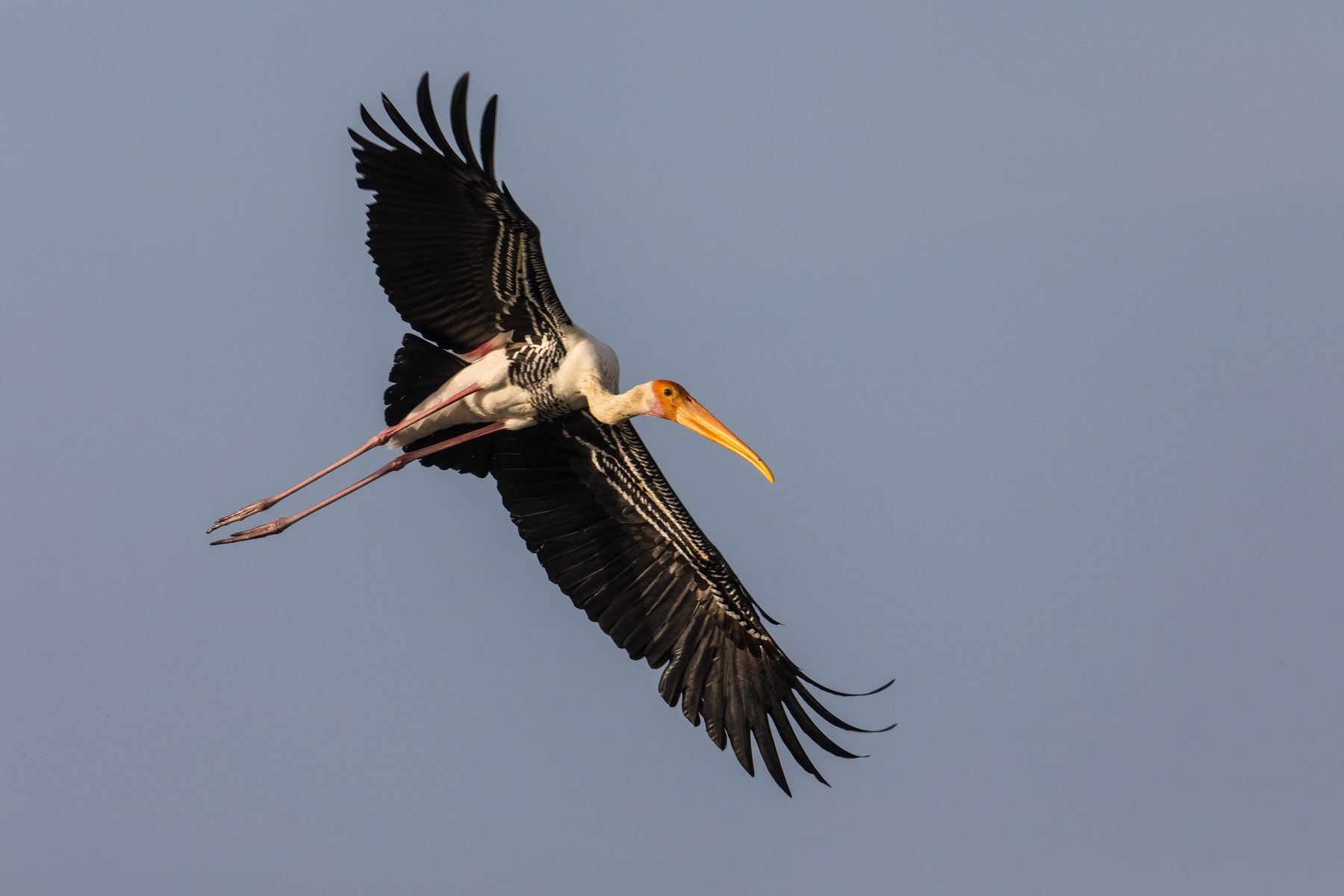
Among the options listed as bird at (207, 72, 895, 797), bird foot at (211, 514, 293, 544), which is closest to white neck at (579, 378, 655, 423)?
bird at (207, 72, 895, 797)

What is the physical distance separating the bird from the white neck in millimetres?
18

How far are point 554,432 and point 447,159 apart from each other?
4043 millimetres

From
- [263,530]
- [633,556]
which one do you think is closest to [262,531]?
[263,530]

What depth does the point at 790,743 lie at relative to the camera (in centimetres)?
2359

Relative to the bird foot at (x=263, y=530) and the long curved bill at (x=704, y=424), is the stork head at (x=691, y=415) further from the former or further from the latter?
the bird foot at (x=263, y=530)

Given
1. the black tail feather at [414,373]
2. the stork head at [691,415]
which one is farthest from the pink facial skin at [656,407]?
the black tail feather at [414,373]

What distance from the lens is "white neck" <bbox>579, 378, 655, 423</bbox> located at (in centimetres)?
2338

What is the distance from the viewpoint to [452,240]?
22703 millimetres

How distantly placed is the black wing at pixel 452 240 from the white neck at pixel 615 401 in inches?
31.3

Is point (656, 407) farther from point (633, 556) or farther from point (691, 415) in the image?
point (633, 556)

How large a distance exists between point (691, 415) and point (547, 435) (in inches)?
74.4

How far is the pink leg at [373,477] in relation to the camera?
79.9ft

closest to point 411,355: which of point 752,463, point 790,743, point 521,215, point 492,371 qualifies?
point 492,371

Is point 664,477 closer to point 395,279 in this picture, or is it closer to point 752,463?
point 752,463
